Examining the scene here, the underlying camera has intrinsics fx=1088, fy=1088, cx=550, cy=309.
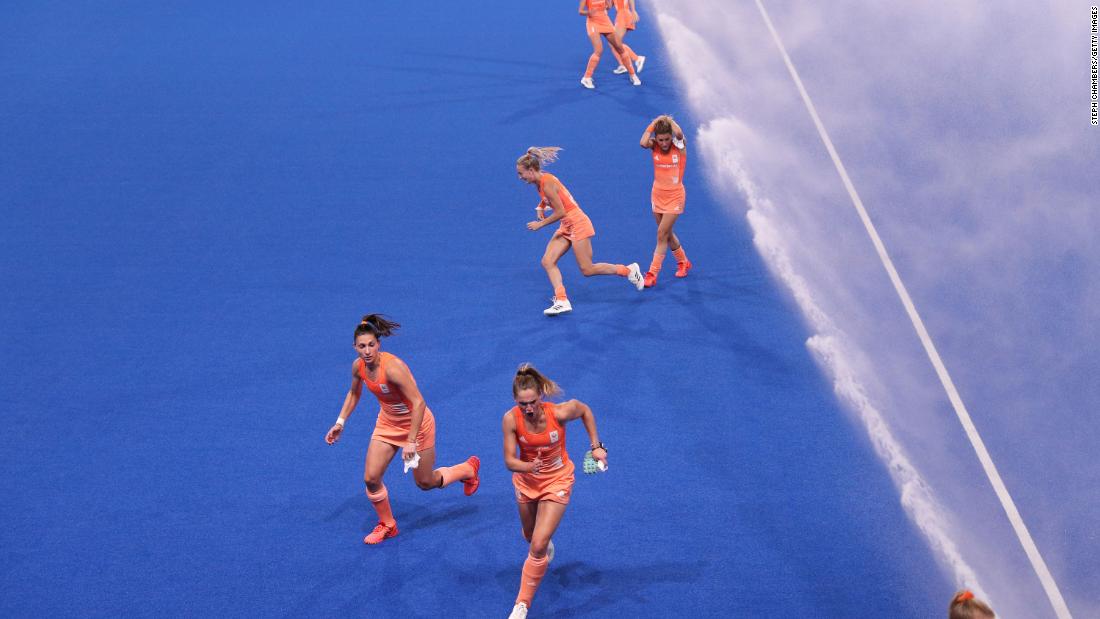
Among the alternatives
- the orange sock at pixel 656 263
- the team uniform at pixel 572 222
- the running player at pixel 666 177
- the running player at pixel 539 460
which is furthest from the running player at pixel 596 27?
the running player at pixel 539 460

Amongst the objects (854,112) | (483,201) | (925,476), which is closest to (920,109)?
(854,112)

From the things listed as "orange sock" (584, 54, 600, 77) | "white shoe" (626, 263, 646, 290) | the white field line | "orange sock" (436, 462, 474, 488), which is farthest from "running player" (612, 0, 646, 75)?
"orange sock" (436, 462, 474, 488)

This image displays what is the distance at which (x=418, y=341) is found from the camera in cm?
1045

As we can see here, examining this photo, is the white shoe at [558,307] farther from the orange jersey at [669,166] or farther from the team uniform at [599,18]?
the team uniform at [599,18]

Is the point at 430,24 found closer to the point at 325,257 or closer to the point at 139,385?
the point at 325,257

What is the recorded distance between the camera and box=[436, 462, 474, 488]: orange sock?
26.6 feet

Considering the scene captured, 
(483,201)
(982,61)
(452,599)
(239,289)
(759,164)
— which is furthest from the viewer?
(982,61)

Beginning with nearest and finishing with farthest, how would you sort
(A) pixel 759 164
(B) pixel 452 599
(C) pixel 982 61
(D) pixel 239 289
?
1. (B) pixel 452 599
2. (D) pixel 239 289
3. (A) pixel 759 164
4. (C) pixel 982 61

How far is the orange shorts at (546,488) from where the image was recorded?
719 cm

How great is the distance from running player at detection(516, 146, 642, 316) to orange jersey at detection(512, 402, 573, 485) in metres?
3.57

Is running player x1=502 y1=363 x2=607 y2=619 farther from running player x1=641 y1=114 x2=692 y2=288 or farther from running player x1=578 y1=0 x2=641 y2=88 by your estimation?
running player x1=578 y1=0 x2=641 y2=88

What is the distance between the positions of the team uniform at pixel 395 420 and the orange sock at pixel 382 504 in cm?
37

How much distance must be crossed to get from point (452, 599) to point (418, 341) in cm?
350

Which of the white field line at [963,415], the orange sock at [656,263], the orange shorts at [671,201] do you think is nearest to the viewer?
the white field line at [963,415]
